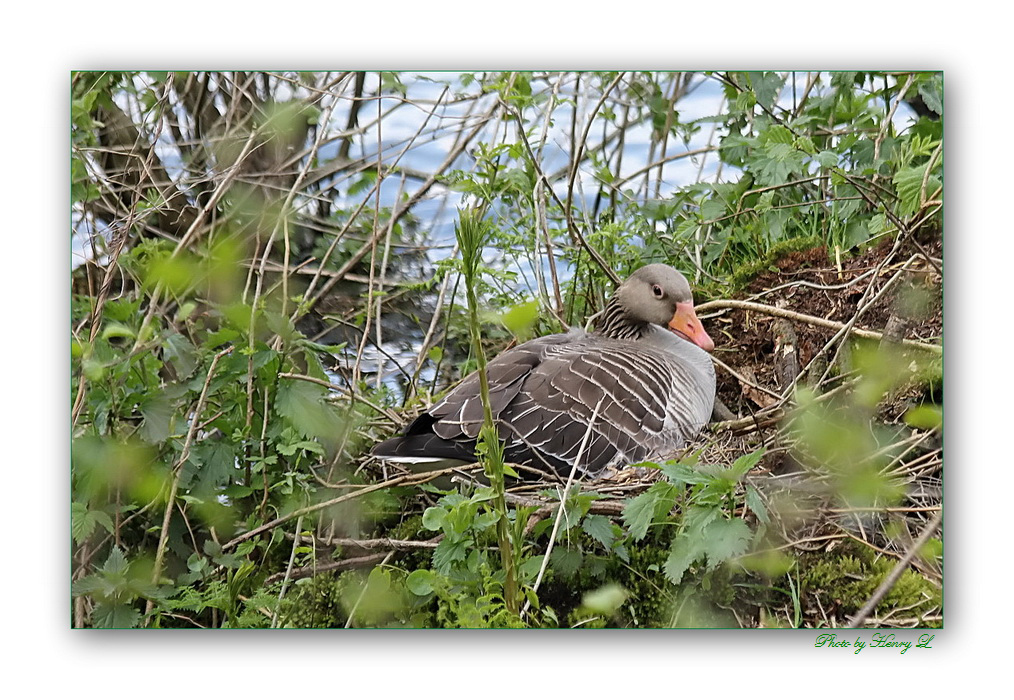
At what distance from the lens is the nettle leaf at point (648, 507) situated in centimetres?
243

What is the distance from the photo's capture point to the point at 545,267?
2869 millimetres

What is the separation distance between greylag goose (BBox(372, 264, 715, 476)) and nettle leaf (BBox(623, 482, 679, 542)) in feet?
0.73

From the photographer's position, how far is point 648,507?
2.45 meters

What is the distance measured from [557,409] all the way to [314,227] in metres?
0.84

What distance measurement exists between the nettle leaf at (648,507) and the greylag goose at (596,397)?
0.22 metres

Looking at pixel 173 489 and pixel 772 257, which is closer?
pixel 173 489

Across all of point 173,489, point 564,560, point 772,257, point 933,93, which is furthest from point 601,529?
point 933,93

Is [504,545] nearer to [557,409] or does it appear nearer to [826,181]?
[557,409]

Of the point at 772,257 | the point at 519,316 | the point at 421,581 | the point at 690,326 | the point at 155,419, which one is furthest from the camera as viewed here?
the point at 690,326

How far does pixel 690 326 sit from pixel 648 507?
26.5 inches

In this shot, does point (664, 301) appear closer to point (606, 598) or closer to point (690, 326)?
point (690, 326)

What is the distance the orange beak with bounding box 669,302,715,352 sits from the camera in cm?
287
